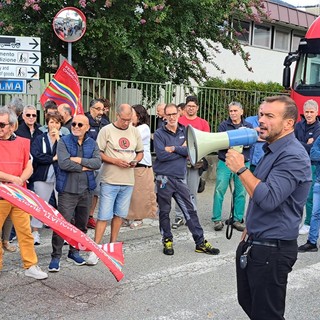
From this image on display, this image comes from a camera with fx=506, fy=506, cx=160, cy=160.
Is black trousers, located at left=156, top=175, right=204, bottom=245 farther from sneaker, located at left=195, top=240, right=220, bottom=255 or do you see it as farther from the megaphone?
the megaphone

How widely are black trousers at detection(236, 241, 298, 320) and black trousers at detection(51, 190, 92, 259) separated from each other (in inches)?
103

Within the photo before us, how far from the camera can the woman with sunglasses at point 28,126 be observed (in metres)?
6.29

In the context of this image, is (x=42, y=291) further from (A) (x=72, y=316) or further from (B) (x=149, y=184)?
(B) (x=149, y=184)

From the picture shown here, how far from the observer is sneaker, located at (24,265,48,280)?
16.2 ft

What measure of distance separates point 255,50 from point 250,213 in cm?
1895

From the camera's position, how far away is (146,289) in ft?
15.9

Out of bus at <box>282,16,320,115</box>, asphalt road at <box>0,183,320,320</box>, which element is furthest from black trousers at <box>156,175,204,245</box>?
bus at <box>282,16,320,115</box>

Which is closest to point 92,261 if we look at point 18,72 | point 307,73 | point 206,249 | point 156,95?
point 206,249

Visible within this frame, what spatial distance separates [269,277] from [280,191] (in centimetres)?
53

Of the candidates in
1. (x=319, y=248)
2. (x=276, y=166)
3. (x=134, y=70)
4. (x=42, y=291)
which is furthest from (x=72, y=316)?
(x=134, y=70)

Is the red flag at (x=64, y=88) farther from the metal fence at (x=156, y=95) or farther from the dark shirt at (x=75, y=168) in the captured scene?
the dark shirt at (x=75, y=168)

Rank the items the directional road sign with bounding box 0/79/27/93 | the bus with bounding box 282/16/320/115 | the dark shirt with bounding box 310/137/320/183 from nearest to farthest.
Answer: the dark shirt with bounding box 310/137/320/183 → the directional road sign with bounding box 0/79/27/93 → the bus with bounding box 282/16/320/115

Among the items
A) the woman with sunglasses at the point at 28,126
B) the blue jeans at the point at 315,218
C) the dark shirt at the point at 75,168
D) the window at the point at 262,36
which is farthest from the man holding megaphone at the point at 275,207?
the window at the point at 262,36

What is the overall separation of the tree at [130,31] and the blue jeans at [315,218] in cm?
552
